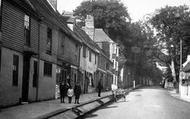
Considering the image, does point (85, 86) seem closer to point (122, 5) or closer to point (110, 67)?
point (110, 67)

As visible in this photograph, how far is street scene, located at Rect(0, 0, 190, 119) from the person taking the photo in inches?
738

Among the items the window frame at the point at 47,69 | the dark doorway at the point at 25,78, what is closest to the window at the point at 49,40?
the window frame at the point at 47,69

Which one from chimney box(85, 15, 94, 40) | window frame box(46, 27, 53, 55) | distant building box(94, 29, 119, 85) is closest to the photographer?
window frame box(46, 27, 53, 55)

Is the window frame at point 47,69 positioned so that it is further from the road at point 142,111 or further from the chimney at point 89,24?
the chimney at point 89,24

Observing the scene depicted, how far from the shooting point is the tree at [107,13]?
244 feet

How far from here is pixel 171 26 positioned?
6919cm

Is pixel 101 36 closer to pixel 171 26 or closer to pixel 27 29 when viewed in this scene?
pixel 171 26

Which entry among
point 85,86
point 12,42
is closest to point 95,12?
point 85,86

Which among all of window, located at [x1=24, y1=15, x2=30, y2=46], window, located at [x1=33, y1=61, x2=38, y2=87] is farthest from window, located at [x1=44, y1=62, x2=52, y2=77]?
window, located at [x1=24, y1=15, x2=30, y2=46]

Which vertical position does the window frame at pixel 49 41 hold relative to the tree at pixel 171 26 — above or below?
below

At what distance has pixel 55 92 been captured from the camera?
2936cm

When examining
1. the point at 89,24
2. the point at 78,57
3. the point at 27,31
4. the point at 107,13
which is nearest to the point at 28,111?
the point at 27,31

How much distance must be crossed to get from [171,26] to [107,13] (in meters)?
13.3

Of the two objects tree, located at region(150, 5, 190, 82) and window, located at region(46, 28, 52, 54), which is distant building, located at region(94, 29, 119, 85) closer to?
tree, located at region(150, 5, 190, 82)
